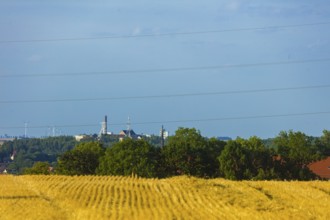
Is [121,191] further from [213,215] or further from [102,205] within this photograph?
[213,215]

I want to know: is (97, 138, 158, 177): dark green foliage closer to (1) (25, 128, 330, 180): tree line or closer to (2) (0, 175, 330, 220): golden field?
(1) (25, 128, 330, 180): tree line

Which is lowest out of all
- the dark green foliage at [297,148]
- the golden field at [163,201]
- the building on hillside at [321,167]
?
the building on hillside at [321,167]

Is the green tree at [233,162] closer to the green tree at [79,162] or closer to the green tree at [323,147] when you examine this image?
the green tree at [79,162]

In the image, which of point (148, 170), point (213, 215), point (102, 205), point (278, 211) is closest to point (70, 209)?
point (102, 205)

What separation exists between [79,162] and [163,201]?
73.7m

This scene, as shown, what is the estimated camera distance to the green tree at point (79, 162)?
11675 centimetres

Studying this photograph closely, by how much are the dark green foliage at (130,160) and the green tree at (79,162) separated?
5424 millimetres

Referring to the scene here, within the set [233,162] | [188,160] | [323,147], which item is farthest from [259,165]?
[323,147]

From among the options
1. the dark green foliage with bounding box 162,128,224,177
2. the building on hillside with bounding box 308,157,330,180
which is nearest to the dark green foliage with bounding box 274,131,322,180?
Result: the building on hillside with bounding box 308,157,330,180

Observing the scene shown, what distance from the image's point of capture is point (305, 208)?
3941 centimetres

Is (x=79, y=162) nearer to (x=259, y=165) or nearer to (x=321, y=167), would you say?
(x=259, y=165)

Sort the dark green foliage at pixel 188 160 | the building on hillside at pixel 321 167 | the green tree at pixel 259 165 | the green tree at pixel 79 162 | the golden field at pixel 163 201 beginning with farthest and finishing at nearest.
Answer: the building on hillside at pixel 321 167 → the green tree at pixel 79 162 → the dark green foliage at pixel 188 160 → the green tree at pixel 259 165 → the golden field at pixel 163 201

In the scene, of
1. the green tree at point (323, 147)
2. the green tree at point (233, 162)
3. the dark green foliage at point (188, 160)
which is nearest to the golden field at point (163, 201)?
the green tree at point (233, 162)

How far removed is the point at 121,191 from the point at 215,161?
6039 cm
